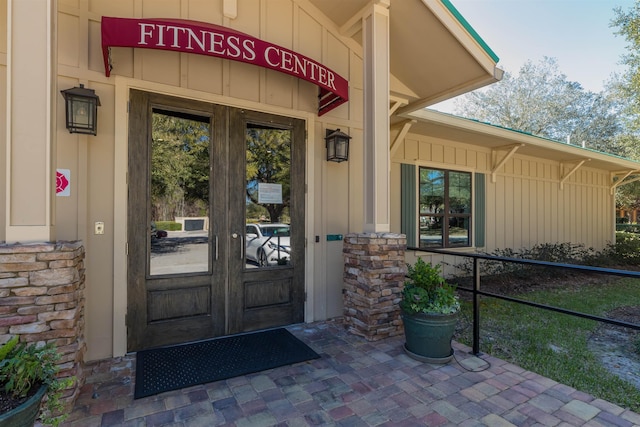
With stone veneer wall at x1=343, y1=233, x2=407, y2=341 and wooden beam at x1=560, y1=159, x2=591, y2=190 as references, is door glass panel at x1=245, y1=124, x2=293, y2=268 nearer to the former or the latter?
stone veneer wall at x1=343, y1=233, x2=407, y2=341

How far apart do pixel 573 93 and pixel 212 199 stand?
22982 millimetres

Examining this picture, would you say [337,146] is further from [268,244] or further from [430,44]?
[430,44]

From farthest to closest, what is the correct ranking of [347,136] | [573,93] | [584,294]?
[573,93] → [584,294] → [347,136]

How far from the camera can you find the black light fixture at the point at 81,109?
2455mm

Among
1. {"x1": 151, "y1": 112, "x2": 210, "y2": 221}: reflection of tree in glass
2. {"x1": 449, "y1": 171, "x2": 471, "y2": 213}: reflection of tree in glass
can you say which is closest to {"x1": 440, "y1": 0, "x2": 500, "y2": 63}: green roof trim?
{"x1": 151, "y1": 112, "x2": 210, "y2": 221}: reflection of tree in glass

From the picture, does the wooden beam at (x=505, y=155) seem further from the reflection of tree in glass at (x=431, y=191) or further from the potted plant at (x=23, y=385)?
the potted plant at (x=23, y=385)

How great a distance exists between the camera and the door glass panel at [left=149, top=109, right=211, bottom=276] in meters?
2.95

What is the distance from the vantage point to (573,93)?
1847 cm

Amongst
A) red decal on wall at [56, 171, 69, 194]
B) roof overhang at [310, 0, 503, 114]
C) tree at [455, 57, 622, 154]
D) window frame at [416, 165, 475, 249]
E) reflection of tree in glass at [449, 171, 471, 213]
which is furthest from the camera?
tree at [455, 57, 622, 154]

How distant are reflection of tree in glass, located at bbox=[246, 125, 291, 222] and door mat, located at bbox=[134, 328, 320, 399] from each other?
1264 mm

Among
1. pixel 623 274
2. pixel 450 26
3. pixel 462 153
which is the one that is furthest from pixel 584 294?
pixel 450 26

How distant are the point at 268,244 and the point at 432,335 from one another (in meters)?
1.83

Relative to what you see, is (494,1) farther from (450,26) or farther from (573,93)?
(573,93)

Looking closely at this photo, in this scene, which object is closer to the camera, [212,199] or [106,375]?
[106,375]
